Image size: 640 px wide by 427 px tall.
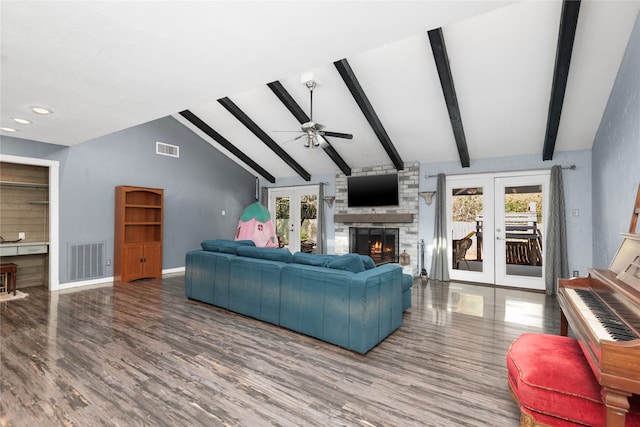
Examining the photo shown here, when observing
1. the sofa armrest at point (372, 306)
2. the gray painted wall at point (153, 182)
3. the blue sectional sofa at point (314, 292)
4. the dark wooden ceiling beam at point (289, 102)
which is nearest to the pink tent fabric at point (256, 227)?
the gray painted wall at point (153, 182)

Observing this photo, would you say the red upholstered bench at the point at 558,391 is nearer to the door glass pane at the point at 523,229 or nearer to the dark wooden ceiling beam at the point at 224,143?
the door glass pane at the point at 523,229

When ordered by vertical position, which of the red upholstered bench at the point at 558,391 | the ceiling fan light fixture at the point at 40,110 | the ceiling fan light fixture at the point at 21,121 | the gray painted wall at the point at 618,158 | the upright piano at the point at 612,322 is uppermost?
the ceiling fan light fixture at the point at 40,110

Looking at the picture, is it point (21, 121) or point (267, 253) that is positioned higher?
point (21, 121)

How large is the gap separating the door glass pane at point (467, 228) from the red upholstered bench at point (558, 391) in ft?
14.4

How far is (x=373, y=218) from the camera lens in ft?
22.5

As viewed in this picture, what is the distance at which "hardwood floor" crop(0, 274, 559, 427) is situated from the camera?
1.87m

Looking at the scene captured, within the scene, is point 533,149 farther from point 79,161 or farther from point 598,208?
point 79,161

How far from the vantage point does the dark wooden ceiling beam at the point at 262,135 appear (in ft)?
19.2

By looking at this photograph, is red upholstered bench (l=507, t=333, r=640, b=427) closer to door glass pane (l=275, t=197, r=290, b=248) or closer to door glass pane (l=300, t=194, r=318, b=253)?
door glass pane (l=300, t=194, r=318, b=253)

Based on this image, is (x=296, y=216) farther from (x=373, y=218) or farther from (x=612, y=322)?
(x=612, y=322)

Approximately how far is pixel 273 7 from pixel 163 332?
10.2ft

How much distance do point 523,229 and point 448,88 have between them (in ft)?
9.90

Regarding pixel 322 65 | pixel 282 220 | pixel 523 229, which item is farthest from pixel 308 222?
pixel 322 65

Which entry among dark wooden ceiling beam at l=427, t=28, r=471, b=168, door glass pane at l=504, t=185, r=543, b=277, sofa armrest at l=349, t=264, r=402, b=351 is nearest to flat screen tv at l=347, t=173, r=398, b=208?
dark wooden ceiling beam at l=427, t=28, r=471, b=168
